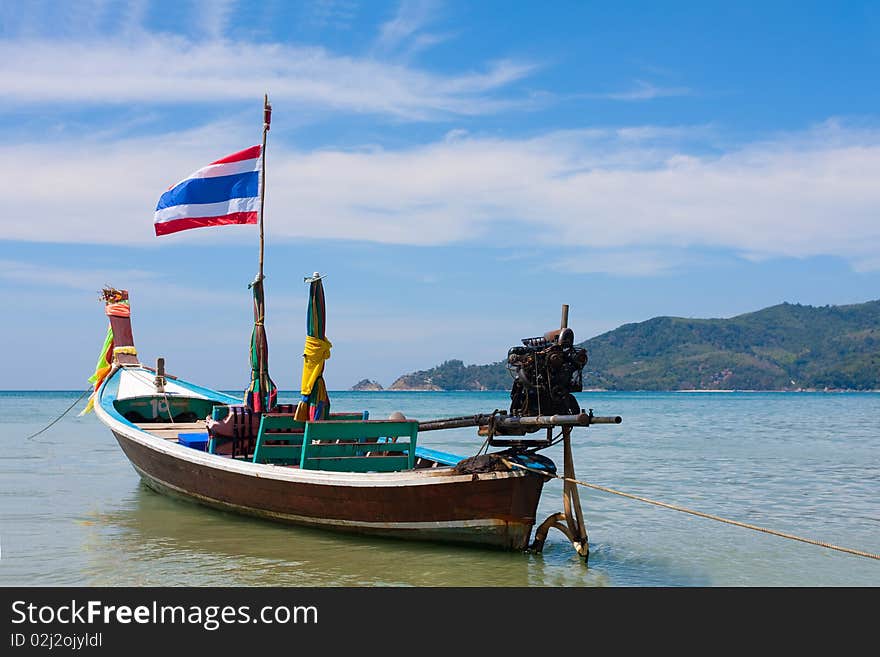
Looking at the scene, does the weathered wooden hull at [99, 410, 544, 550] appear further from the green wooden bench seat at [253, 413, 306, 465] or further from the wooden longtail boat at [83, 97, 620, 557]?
the green wooden bench seat at [253, 413, 306, 465]

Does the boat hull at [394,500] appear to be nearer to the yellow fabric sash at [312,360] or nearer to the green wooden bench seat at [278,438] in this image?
the green wooden bench seat at [278,438]

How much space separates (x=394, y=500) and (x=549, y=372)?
2.50 m

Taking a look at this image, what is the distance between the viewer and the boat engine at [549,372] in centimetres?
1008

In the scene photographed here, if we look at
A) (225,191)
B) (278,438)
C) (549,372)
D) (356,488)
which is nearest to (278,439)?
(278,438)

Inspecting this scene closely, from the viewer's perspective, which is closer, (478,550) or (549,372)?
(549,372)

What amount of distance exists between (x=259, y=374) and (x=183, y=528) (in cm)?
267

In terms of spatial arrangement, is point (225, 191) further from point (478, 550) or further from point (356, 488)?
point (478, 550)

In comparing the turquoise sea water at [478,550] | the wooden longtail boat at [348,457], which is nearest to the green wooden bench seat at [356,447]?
the wooden longtail boat at [348,457]

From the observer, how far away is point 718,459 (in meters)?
25.9

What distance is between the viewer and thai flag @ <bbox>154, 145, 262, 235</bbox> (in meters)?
14.9

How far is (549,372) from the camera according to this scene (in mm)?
10078

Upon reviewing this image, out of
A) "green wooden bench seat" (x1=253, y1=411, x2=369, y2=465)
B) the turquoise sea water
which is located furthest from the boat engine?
"green wooden bench seat" (x1=253, y1=411, x2=369, y2=465)
